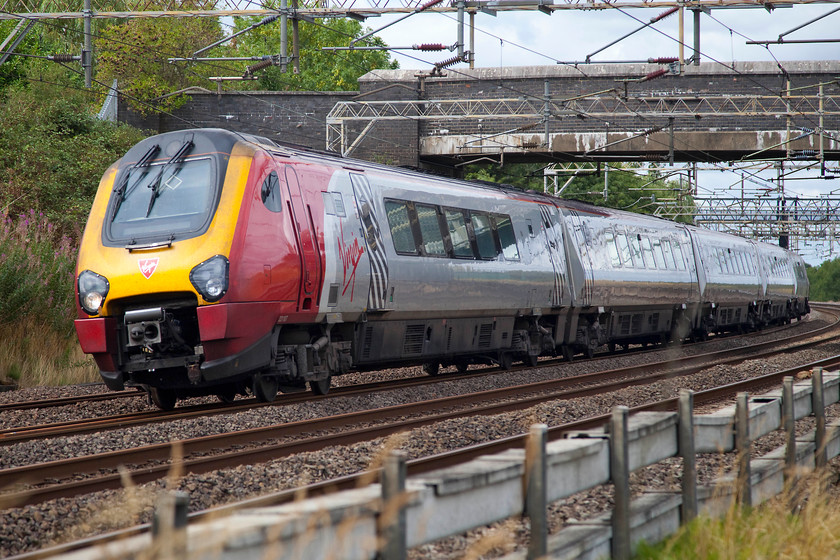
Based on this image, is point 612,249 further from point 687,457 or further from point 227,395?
point 687,457

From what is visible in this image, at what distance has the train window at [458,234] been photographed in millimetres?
14031

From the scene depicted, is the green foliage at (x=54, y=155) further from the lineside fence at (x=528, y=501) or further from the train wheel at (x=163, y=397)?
the lineside fence at (x=528, y=501)

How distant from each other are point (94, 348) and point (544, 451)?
316 inches

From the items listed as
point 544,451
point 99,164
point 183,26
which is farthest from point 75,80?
point 544,451

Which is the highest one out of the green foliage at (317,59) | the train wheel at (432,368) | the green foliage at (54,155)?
the green foliage at (317,59)

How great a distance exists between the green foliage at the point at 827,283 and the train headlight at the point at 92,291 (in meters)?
111

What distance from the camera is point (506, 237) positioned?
15.6 meters

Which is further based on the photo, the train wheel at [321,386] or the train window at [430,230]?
the train window at [430,230]

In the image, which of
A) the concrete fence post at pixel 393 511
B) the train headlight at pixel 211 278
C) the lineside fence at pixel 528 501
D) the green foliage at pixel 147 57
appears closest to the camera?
the lineside fence at pixel 528 501

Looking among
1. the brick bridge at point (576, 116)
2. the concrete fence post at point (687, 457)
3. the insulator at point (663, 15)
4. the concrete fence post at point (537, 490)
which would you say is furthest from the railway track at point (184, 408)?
the brick bridge at point (576, 116)

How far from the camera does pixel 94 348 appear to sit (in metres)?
10.6

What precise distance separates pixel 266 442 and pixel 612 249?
505 inches

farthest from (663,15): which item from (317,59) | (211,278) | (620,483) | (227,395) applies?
(317,59)

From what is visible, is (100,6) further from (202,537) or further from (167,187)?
(202,537)
